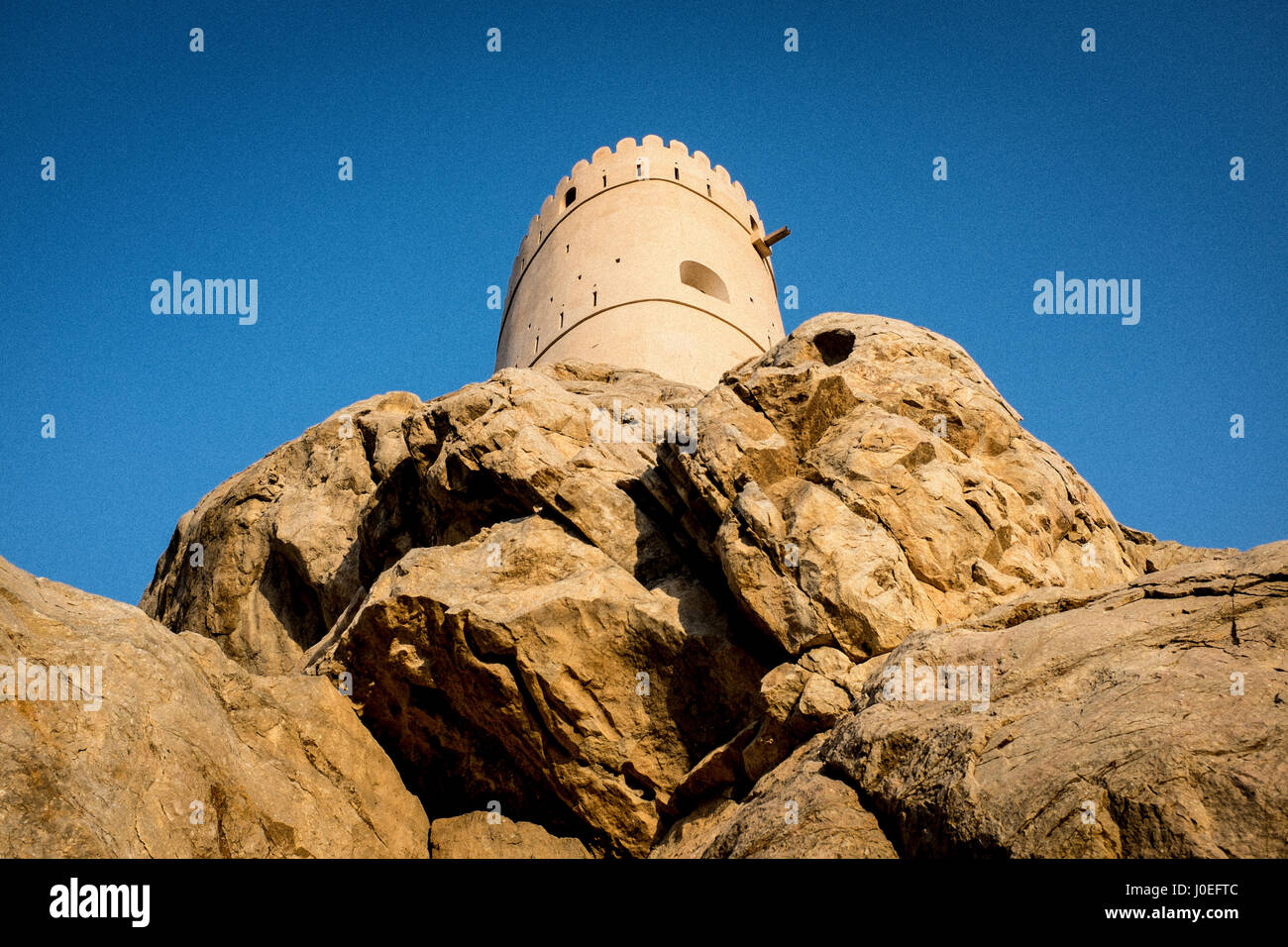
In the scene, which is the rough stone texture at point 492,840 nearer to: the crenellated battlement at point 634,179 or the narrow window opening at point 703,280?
the narrow window opening at point 703,280

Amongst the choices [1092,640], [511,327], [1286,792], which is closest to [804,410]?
[1092,640]

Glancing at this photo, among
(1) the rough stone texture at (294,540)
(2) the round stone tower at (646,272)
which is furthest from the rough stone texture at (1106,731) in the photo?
(2) the round stone tower at (646,272)

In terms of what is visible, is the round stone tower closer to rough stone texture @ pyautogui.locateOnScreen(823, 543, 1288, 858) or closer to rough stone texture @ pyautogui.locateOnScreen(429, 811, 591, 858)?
rough stone texture @ pyautogui.locateOnScreen(429, 811, 591, 858)

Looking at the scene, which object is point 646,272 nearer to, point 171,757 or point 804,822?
point 171,757

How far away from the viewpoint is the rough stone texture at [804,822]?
588cm

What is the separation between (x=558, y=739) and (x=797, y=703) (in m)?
2.56

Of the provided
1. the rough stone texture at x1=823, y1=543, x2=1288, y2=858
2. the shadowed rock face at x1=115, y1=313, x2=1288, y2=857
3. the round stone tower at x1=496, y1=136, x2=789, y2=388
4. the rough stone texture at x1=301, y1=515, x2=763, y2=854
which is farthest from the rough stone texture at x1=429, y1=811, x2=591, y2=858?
the round stone tower at x1=496, y1=136, x2=789, y2=388

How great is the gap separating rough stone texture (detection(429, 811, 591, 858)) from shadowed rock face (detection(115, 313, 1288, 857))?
0.07 metres

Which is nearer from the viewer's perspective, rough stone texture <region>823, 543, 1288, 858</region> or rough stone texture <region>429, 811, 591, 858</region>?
rough stone texture <region>823, 543, 1288, 858</region>

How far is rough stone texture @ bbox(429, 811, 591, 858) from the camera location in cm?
Result: 936

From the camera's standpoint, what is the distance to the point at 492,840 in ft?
31.4

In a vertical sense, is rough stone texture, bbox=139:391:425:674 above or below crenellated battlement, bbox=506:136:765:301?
below

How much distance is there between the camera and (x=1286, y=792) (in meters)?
4.46

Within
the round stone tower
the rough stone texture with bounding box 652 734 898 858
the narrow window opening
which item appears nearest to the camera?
the rough stone texture with bounding box 652 734 898 858
